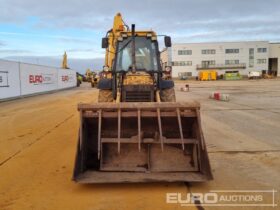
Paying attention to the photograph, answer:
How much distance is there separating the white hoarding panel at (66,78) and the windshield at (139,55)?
1196 inches

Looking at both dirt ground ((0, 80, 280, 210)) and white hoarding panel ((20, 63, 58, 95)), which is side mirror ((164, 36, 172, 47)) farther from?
white hoarding panel ((20, 63, 58, 95))

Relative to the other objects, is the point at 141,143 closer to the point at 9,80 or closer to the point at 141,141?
the point at 141,141

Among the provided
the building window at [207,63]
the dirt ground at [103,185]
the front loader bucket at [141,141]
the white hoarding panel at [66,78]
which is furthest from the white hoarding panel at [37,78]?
the building window at [207,63]

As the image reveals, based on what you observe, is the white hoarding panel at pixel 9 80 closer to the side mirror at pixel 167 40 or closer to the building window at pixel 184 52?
the side mirror at pixel 167 40

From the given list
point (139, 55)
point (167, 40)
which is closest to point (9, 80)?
point (139, 55)

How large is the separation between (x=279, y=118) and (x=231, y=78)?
64077 mm

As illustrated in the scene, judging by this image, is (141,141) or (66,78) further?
(66,78)

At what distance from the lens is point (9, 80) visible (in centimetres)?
2338

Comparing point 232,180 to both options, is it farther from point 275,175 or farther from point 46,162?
point 46,162

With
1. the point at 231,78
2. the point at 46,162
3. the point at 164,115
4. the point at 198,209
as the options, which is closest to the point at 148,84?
the point at 164,115

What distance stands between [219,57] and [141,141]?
86.0 meters

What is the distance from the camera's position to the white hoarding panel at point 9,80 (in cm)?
2227

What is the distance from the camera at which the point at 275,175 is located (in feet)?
19.6

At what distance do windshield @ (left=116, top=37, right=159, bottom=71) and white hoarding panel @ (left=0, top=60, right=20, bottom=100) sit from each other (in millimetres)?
15370
